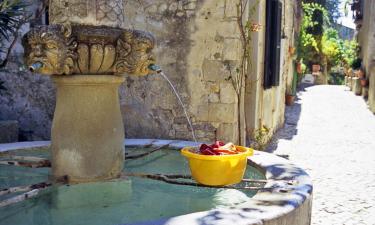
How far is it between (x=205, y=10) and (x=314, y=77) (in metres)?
25.9

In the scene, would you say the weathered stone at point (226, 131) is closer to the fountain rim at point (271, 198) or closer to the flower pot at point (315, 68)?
the fountain rim at point (271, 198)

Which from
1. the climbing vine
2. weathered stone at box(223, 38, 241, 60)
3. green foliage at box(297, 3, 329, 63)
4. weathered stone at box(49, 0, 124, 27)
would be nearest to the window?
the climbing vine

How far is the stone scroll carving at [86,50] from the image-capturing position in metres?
2.73

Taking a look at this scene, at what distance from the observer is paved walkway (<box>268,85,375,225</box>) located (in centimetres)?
457

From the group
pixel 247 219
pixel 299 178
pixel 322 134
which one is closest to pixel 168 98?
pixel 299 178

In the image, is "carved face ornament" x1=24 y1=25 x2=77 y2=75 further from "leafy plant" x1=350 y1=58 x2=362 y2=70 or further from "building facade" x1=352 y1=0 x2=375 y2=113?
"leafy plant" x1=350 y1=58 x2=362 y2=70

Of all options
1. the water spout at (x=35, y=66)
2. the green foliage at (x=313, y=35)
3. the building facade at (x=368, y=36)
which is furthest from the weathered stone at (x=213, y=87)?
the green foliage at (x=313, y=35)

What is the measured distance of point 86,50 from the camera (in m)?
2.82

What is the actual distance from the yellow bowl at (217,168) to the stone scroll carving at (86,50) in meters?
0.70

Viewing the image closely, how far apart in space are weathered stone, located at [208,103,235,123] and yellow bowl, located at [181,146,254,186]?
10.4ft

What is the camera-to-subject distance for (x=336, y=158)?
7289mm

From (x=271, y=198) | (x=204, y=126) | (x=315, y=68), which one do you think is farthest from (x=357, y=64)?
(x=271, y=198)

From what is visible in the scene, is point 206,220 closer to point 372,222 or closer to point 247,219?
point 247,219

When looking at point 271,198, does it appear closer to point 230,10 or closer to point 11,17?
point 230,10
